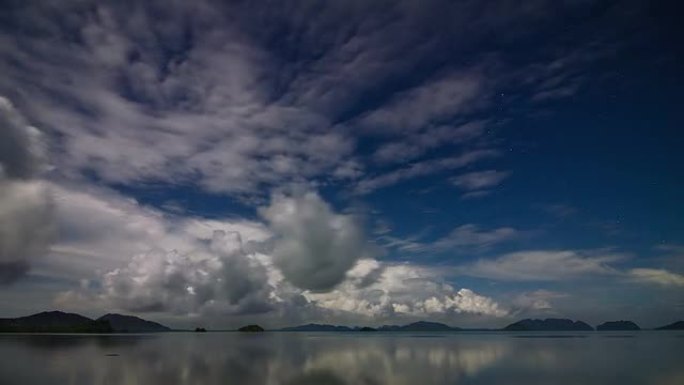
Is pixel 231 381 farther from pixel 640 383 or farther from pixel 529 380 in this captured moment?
pixel 640 383

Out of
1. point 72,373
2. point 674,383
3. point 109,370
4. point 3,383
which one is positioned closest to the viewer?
point 3,383

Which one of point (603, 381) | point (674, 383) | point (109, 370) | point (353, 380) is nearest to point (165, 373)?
point (109, 370)

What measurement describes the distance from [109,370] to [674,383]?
70183 mm

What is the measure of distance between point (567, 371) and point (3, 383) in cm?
6817


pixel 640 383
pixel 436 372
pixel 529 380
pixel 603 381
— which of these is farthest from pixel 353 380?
pixel 640 383

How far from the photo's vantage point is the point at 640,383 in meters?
50.8

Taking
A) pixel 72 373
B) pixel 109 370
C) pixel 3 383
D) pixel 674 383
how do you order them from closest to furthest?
pixel 3 383 < pixel 674 383 < pixel 72 373 < pixel 109 370

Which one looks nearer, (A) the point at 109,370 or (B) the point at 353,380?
(B) the point at 353,380

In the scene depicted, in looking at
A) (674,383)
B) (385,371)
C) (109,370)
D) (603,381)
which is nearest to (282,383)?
(385,371)

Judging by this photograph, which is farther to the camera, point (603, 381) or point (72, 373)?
point (72, 373)

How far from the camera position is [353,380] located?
177ft

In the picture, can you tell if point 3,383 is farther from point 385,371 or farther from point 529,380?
point 529,380

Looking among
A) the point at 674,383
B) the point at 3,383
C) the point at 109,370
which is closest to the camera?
the point at 3,383

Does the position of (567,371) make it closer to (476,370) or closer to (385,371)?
(476,370)
